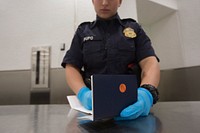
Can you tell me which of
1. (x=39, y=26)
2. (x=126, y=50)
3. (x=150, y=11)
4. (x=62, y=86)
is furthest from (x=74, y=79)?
(x=150, y=11)

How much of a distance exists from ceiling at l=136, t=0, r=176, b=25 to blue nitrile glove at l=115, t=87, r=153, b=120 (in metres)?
1.02

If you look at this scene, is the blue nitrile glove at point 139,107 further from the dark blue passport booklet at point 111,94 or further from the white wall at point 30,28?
the white wall at point 30,28

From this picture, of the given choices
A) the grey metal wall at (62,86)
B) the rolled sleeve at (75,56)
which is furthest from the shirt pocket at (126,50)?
the grey metal wall at (62,86)

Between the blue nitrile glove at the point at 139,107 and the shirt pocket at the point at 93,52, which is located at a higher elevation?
the shirt pocket at the point at 93,52

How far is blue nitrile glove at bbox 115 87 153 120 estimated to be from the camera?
347 millimetres

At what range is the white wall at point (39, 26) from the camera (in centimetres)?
120

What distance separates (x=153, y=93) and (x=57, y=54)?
2.85 feet

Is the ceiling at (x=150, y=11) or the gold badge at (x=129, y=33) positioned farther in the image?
the ceiling at (x=150, y=11)

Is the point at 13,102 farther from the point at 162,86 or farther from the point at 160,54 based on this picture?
the point at 160,54

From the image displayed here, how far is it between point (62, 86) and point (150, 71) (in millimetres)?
699

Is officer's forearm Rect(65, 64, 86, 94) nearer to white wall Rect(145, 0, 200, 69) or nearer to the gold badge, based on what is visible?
the gold badge

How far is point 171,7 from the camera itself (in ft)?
4.60

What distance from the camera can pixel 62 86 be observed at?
1.12 meters

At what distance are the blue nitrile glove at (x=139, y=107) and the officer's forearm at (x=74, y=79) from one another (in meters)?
0.25
